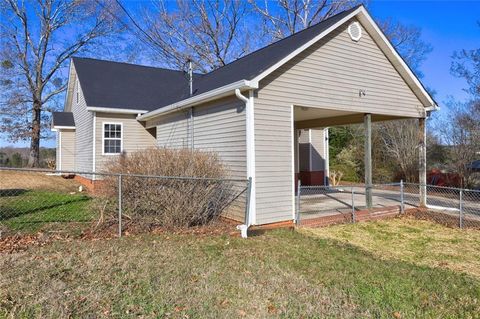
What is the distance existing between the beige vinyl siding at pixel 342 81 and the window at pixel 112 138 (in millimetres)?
8951

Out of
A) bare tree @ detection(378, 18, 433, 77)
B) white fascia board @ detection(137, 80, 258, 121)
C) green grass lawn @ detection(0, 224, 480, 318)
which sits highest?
bare tree @ detection(378, 18, 433, 77)

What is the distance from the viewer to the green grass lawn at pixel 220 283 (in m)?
3.67

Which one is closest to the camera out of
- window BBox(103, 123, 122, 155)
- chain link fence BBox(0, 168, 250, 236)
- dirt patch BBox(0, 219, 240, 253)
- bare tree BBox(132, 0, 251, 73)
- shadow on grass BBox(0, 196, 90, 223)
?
dirt patch BBox(0, 219, 240, 253)

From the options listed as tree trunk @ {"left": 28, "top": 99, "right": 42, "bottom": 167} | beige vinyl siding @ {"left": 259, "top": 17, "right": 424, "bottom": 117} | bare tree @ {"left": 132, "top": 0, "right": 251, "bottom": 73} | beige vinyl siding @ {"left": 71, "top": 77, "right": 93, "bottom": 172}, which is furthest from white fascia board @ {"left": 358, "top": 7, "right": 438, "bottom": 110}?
tree trunk @ {"left": 28, "top": 99, "right": 42, "bottom": 167}

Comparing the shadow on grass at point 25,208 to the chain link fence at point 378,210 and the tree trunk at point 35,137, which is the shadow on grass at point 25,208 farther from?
the tree trunk at point 35,137

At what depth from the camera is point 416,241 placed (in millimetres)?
7445

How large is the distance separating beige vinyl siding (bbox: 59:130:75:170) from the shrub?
12.8 meters

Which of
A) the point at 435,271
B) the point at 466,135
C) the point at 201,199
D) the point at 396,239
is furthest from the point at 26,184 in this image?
the point at 466,135

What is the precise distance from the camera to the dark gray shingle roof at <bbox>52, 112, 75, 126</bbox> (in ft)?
61.5

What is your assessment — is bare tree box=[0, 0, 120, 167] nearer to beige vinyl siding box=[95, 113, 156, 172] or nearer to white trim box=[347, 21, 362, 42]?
beige vinyl siding box=[95, 113, 156, 172]

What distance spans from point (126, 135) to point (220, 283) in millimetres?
11673

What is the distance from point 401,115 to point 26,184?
15.0m

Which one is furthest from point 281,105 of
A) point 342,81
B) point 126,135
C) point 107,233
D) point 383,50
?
point 126,135

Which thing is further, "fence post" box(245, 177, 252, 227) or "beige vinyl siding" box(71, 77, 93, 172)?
"beige vinyl siding" box(71, 77, 93, 172)
